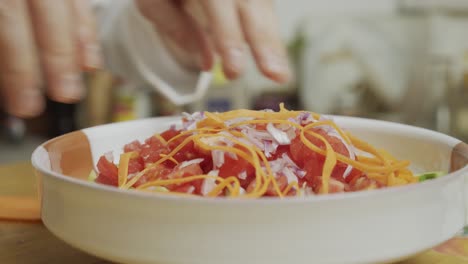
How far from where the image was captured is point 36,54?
1.99 feet

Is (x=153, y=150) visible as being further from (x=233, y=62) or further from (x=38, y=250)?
(x=233, y=62)

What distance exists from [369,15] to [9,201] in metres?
3.75

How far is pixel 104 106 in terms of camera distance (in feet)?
13.0

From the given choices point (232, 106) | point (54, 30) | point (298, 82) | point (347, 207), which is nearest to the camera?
point (347, 207)

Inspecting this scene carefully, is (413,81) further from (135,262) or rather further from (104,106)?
(135,262)

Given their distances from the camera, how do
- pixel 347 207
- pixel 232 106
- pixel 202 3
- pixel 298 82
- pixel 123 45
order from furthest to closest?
pixel 298 82
pixel 232 106
pixel 123 45
pixel 202 3
pixel 347 207

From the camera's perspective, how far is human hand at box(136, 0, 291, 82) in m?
0.97

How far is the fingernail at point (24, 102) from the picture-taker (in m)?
0.56

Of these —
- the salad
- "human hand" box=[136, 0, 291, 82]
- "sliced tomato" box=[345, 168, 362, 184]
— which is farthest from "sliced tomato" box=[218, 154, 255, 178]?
"human hand" box=[136, 0, 291, 82]

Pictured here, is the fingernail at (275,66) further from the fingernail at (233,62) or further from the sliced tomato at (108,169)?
the sliced tomato at (108,169)

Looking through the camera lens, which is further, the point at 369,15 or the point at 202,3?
the point at 369,15

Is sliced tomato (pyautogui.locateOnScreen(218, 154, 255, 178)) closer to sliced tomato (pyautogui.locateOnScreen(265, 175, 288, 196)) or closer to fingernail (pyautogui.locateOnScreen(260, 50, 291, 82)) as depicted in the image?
sliced tomato (pyautogui.locateOnScreen(265, 175, 288, 196))

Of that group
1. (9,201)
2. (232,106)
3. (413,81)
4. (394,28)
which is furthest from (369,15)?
(9,201)

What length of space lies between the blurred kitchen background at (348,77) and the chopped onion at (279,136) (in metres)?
2.94
